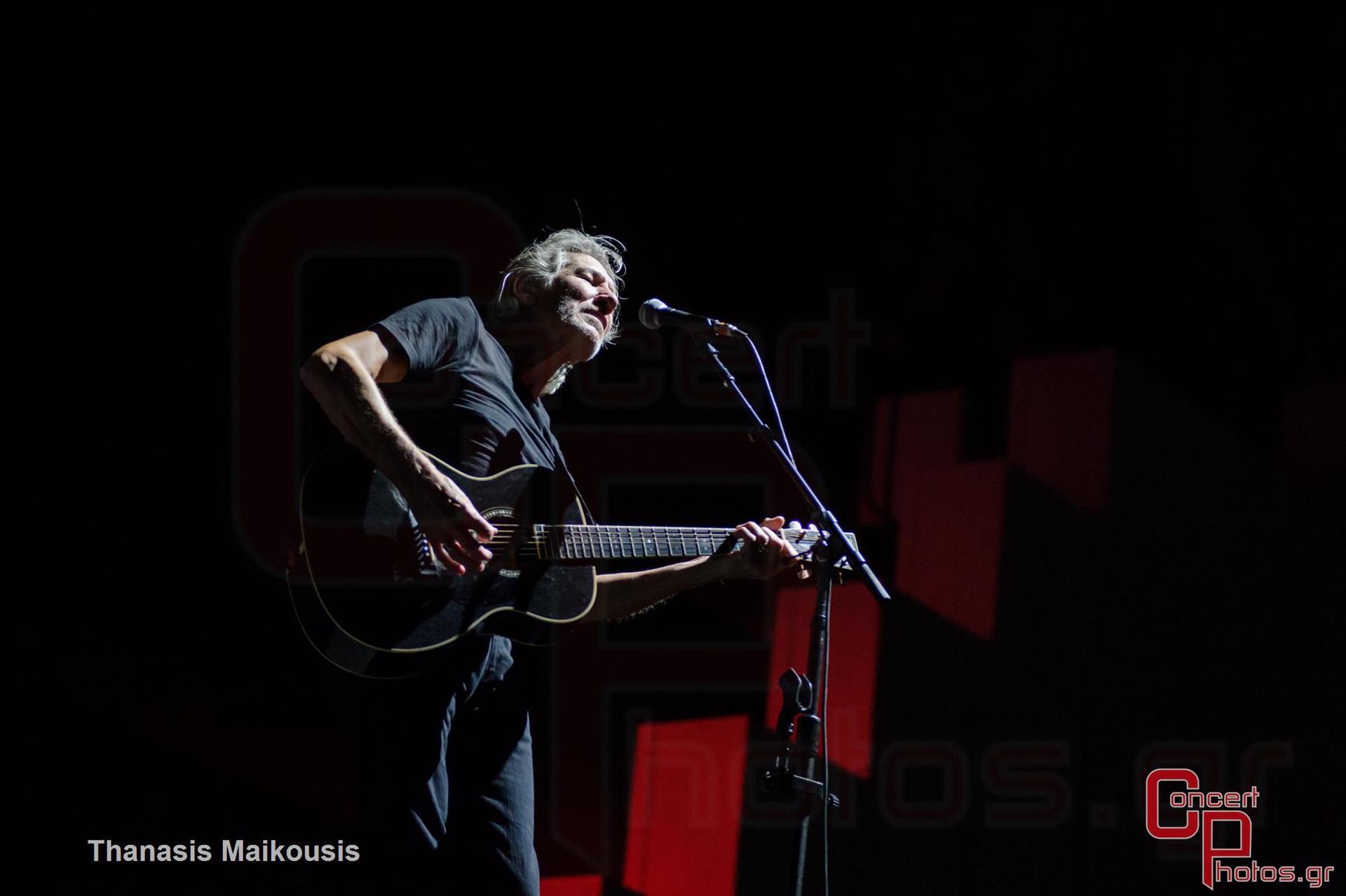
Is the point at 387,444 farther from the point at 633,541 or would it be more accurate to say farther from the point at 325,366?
the point at 633,541

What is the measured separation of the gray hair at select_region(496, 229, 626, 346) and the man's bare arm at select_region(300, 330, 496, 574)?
471 mm

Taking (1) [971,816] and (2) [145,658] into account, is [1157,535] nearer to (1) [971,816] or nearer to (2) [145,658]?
(1) [971,816]

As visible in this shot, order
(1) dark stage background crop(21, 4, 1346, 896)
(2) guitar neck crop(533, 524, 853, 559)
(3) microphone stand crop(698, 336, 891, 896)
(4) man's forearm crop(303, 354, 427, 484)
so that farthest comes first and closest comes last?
(1) dark stage background crop(21, 4, 1346, 896)
(2) guitar neck crop(533, 524, 853, 559)
(4) man's forearm crop(303, 354, 427, 484)
(3) microphone stand crop(698, 336, 891, 896)

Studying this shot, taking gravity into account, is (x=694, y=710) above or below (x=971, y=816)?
above

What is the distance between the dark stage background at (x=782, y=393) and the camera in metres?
2.87

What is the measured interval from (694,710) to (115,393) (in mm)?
1724

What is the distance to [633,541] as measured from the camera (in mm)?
2529

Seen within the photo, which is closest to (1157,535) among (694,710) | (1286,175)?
(1286,175)

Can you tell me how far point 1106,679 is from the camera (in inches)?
127

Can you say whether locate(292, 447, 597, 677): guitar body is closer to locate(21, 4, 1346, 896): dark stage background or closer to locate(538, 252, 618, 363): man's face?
locate(538, 252, 618, 363): man's face

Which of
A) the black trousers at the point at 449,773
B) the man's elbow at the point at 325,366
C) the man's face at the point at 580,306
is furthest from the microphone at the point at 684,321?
the black trousers at the point at 449,773

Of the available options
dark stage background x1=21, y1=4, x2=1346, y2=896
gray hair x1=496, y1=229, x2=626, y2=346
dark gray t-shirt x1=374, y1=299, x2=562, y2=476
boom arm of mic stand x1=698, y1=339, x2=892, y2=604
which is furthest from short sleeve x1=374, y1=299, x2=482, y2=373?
dark stage background x1=21, y1=4, x2=1346, y2=896

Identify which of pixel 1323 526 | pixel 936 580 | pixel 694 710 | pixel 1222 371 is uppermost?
pixel 1222 371

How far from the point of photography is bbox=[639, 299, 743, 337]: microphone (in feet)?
7.59
